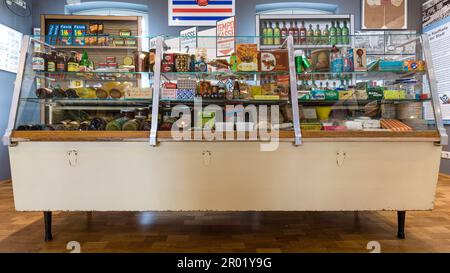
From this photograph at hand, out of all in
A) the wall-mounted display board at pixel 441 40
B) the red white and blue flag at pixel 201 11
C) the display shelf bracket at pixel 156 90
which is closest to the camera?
the display shelf bracket at pixel 156 90

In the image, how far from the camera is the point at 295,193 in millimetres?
2340

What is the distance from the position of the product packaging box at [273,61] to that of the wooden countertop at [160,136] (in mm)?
497

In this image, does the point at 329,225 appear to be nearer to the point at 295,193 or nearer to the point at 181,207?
the point at 295,193

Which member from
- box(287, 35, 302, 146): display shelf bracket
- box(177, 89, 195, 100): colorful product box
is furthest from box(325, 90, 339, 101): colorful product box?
box(177, 89, 195, 100): colorful product box

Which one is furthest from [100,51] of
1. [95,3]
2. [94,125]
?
[95,3]

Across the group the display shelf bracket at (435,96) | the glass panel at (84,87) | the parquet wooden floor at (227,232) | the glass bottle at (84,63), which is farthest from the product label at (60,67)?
the display shelf bracket at (435,96)

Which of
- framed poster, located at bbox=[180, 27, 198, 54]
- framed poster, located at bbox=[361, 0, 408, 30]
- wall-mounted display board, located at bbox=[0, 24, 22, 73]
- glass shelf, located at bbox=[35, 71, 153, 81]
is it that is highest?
framed poster, located at bbox=[361, 0, 408, 30]

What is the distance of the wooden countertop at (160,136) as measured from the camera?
89.4 inches

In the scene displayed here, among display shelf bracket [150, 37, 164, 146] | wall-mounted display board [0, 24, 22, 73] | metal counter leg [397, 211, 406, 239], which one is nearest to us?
display shelf bracket [150, 37, 164, 146]

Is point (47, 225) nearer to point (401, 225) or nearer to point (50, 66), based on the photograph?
point (50, 66)

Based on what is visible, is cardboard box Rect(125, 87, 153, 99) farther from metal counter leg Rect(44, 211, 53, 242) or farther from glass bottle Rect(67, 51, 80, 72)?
metal counter leg Rect(44, 211, 53, 242)

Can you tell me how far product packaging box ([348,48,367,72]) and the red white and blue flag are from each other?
3.46m

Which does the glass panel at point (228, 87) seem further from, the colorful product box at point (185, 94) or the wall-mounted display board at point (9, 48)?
the wall-mounted display board at point (9, 48)

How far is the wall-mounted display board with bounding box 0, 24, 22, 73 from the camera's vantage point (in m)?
4.71
